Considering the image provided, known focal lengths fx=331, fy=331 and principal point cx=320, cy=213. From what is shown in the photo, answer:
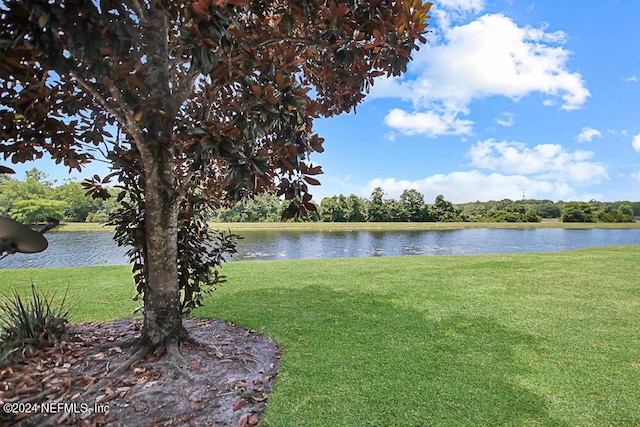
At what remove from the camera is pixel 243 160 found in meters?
1.77

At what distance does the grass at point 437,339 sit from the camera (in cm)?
209

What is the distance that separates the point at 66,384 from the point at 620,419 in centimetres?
354

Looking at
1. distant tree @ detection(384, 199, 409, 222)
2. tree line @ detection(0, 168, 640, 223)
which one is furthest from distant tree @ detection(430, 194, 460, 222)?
distant tree @ detection(384, 199, 409, 222)

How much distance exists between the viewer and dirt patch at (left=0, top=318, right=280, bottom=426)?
1.98m

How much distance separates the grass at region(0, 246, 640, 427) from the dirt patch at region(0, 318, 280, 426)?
244mm

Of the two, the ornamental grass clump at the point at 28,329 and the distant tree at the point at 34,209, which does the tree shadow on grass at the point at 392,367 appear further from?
the distant tree at the point at 34,209

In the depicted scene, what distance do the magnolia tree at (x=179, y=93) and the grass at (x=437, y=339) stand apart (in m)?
1.24

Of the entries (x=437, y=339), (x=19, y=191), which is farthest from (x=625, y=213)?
(x=19, y=191)

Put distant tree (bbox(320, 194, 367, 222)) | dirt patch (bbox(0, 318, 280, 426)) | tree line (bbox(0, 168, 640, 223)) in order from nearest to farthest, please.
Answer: dirt patch (bbox(0, 318, 280, 426)) < tree line (bbox(0, 168, 640, 223)) < distant tree (bbox(320, 194, 367, 222))

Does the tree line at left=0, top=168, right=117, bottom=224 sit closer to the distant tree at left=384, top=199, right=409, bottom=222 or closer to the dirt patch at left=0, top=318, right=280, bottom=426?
the dirt patch at left=0, top=318, right=280, bottom=426

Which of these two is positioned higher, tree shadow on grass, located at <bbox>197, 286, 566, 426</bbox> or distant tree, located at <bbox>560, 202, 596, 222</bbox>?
distant tree, located at <bbox>560, 202, 596, 222</bbox>

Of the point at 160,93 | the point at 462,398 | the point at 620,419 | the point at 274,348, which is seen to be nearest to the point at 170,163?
the point at 160,93

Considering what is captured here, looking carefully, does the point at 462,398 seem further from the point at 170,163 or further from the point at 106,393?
the point at 170,163

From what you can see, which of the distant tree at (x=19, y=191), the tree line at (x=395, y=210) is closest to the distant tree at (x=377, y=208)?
the tree line at (x=395, y=210)
